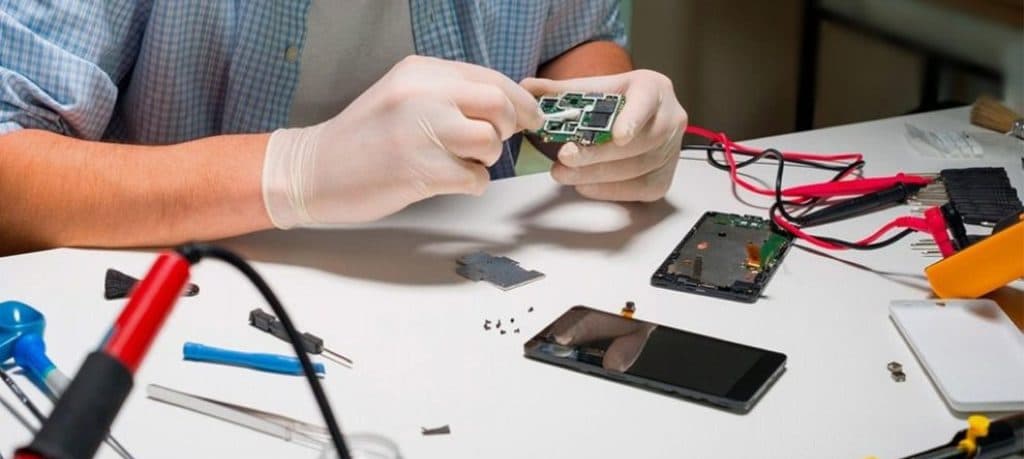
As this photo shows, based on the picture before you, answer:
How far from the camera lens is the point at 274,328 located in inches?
35.2

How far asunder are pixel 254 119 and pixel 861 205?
736mm

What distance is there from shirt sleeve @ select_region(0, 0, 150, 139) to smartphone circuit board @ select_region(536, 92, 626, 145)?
49 centimetres

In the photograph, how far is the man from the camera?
100 centimetres

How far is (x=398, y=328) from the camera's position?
91cm

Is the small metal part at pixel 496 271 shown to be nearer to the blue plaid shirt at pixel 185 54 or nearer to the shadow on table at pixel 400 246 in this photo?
the shadow on table at pixel 400 246

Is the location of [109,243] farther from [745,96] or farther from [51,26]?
[745,96]

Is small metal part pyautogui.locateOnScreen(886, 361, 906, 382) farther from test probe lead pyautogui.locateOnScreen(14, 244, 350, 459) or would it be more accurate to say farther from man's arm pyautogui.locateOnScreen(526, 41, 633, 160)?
man's arm pyautogui.locateOnScreen(526, 41, 633, 160)

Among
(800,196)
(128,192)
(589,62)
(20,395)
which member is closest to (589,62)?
(589,62)

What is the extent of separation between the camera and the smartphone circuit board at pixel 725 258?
3.20 feet

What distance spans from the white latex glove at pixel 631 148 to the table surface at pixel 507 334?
0.03 metres

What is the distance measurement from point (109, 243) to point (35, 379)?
0.26 metres

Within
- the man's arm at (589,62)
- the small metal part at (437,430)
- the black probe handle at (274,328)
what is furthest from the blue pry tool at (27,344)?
the man's arm at (589,62)

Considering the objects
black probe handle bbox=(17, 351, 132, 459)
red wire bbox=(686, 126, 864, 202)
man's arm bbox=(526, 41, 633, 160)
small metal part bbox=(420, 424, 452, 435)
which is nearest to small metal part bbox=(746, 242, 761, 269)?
red wire bbox=(686, 126, 864, 202)

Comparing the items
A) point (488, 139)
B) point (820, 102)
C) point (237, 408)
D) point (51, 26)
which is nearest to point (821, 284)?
point (488, 139)
